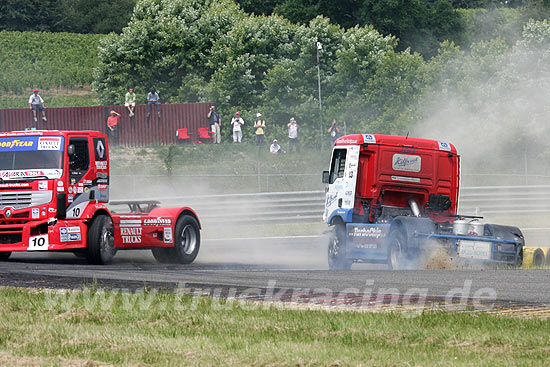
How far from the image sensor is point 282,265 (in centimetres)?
1866

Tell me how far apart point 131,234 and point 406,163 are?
525 cm

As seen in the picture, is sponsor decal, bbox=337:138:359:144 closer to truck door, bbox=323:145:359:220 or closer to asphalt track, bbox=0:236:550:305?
truck door, bbox=323:145:359:220

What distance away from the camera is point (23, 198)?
16094mm

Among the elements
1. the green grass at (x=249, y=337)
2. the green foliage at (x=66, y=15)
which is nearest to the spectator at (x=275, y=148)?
the green grass at (x=249, y=337)

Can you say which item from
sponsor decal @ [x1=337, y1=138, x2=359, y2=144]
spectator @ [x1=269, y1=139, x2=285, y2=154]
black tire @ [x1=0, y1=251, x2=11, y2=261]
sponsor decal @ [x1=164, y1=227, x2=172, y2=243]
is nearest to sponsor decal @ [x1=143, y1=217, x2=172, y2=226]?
sponsor decal @ [x1=164, y1=227, x2=172, y2=243]

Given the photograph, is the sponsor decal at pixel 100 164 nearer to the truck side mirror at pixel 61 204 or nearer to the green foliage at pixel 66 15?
the truck side mirror at pixel 61 204

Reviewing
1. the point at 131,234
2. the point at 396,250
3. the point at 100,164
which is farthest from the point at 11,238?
the point at 396,250

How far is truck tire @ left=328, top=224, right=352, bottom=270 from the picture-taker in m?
17.2

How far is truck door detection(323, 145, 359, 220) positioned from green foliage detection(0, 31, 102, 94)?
50071mm

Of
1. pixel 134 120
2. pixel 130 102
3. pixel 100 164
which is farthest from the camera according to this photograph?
pixel 134 120

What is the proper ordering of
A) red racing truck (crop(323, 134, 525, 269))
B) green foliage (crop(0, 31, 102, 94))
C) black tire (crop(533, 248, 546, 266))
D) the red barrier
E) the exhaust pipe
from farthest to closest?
1. green foliage (crop(0, 31, 102, 94))
2. the red barrier
3. the exhaust pipe
4. red racing truck (crop(323, 134, 525, 269))
5. black tire (crop(533, 248, 546, 266))

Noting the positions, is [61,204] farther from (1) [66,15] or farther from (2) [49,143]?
(1) [66,15]

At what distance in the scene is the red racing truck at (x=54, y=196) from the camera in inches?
630

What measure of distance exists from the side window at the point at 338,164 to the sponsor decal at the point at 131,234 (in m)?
3.84
